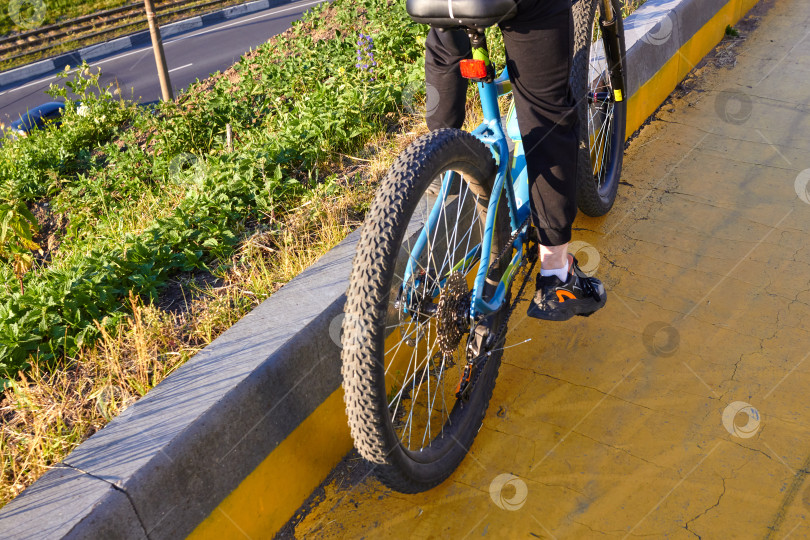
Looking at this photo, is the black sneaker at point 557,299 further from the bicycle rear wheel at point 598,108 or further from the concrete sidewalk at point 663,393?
the bicycle rear wheel at point 598,108

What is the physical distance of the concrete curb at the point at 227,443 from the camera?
184cm

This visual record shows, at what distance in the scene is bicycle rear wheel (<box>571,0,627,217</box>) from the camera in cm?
304

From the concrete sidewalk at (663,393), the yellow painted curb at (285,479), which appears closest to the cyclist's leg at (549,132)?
the concrete sidewalk at (663,393)

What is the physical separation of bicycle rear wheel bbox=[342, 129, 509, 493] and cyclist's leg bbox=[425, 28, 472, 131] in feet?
0.96

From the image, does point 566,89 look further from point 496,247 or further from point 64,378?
point 64,378

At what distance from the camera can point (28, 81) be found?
19.3m

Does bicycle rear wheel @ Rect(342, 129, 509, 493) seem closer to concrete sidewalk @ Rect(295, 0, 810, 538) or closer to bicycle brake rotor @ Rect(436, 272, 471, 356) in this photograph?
bicycle brake rotor @ Rect(436, 272, 471, 356)

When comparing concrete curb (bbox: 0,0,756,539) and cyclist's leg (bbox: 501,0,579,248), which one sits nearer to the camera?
concrete curb (bbox: 0,0,756,539)

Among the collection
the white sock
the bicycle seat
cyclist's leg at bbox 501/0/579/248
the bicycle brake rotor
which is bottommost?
the white sock

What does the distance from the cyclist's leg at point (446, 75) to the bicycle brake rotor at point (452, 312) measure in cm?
70

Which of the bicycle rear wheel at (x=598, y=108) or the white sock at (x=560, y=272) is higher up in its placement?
the bicycle rear wheel at (x=598, y=108)

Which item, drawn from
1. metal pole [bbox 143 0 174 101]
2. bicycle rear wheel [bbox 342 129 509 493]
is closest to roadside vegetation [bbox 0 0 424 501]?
bicycle rear wheel [bbox 342 129 509 493]

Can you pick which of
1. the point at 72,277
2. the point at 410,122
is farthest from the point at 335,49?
the point at 72,277

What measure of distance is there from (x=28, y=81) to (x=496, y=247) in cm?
2026
